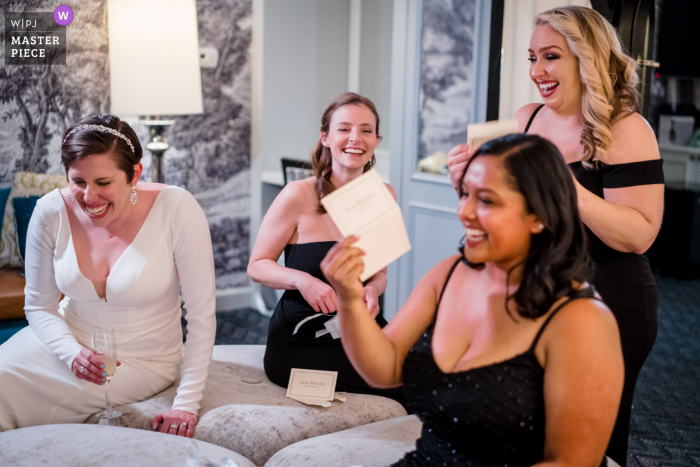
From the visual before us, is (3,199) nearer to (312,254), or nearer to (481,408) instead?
(312,254)

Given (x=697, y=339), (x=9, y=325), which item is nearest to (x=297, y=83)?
(x=9, y=325)

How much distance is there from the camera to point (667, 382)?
361cm

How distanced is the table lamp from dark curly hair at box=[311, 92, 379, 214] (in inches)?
60.4

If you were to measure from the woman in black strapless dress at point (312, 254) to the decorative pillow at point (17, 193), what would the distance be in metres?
1.91

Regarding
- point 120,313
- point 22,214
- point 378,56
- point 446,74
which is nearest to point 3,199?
point 22,214

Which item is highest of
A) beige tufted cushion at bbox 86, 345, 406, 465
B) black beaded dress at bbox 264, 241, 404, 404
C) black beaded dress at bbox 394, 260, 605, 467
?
black beaded dress at bbox 394, 260, 605, 467

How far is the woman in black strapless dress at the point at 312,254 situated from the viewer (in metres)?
2.17

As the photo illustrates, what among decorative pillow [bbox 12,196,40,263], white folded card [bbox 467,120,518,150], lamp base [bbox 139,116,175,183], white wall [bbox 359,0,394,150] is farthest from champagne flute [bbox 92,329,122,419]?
white wall [bbox 359,0,394,150]

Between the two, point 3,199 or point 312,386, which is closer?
point 312,386

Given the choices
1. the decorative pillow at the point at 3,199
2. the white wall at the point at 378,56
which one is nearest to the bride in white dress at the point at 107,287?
the decorative pillow at the point at 3,199

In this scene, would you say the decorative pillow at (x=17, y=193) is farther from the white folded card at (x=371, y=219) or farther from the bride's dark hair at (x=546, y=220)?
the bride's dark hair at (x=546, y=220)

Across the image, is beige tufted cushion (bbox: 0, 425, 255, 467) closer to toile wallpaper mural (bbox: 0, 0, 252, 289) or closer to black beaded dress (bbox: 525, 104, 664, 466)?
black beaded dress (bbox: 525, 104, 664, 466)

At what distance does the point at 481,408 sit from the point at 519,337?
0.50 ft

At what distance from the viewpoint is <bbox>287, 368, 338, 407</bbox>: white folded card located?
2025 mm
